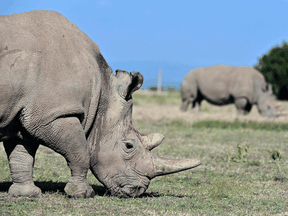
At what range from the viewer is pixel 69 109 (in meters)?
3.82

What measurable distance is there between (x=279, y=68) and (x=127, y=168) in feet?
102

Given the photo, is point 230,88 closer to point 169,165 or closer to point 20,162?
point 169,165

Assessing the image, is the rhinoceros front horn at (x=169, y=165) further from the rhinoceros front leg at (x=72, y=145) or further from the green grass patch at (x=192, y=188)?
the rhinoceros front leg at (x=72, y=145)

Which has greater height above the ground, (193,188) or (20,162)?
(20,162)

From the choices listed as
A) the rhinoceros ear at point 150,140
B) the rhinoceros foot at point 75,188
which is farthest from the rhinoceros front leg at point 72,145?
the rhinoceros ear at point 150,140

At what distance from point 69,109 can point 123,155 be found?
813mm

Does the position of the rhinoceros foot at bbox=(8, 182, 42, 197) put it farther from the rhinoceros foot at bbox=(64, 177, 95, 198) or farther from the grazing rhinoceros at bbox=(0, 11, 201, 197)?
the rhinoceros foot at bbox=(64, 177, 95, 198)

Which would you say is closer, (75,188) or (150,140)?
(75,188)

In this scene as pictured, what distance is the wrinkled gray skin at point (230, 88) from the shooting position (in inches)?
634

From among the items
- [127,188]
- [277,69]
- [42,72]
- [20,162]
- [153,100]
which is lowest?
[127,188]

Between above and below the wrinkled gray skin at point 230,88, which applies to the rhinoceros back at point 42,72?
below

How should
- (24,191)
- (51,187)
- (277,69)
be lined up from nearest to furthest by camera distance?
(24,191) → (51,187) → (277,69)

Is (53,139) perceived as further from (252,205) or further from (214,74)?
(214,74)

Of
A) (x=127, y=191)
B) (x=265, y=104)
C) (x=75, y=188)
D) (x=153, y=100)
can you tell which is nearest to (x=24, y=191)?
(x=75, y=188)
